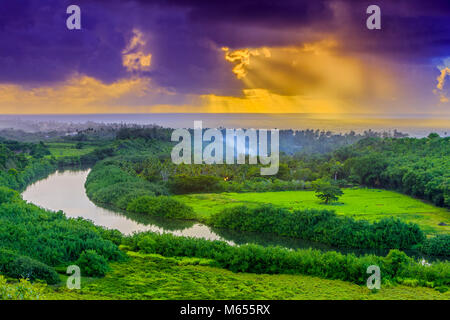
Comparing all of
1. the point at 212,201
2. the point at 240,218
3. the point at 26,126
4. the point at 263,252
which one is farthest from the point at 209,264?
the point at 26,126

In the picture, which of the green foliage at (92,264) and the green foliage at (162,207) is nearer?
the green foliage at (92,264)

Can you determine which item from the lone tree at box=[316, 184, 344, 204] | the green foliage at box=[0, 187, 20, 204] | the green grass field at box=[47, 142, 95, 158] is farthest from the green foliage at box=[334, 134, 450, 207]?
the green grass field at box=[47, 142, 95, 158]

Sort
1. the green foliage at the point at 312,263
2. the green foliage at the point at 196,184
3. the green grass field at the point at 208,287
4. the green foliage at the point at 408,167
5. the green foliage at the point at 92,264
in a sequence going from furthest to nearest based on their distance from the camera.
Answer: the green foliage at the point at 196,184
the green foliage at the point at 408,167
the green foliage at the point at 312,263
the green foliage at the point at 92,264
the green grass field at the point at 208,287

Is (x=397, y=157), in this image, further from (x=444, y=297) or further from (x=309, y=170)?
(x=444, y=297)

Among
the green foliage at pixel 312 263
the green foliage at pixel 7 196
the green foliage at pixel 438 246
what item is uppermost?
the green foliage at pixel 7 196

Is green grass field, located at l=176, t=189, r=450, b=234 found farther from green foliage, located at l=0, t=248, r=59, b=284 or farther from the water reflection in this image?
green foliage, located at l=0, t=248, r=59, b=284

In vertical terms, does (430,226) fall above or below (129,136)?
below

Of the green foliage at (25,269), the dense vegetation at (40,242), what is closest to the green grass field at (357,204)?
the dense vegetation at (40,242)

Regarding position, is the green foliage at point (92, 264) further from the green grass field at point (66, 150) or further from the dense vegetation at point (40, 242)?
the green grass field at point (66, 150)
